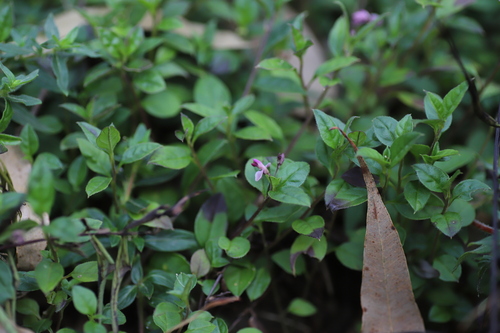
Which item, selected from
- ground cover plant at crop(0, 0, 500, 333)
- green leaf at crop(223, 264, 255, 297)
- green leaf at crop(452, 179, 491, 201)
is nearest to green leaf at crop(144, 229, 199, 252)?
ground cover plant at crop(0, 0, 500, 333)

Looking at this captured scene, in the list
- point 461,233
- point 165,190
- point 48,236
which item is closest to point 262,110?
point 165,190

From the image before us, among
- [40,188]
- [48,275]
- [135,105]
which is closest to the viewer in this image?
[40,188]

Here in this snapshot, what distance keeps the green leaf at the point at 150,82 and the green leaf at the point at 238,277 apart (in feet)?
1.94

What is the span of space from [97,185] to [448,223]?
812 millimetres

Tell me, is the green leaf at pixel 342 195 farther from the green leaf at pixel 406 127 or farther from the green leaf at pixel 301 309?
the green leaf at pixel 301 309

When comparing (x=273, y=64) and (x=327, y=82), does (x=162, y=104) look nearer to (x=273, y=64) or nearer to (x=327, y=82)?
(x=273, y=64)

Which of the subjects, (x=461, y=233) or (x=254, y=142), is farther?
(x=254, y=142)

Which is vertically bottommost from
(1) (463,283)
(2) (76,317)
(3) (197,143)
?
(2) (76,317)

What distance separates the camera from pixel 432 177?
38.5 inches

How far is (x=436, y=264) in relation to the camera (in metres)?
1.09

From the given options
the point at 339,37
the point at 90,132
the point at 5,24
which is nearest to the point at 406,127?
the point at 339,37

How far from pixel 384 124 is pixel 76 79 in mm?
974

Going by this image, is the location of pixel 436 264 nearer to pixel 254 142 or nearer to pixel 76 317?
pixel 254 142

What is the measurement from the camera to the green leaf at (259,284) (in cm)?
114
